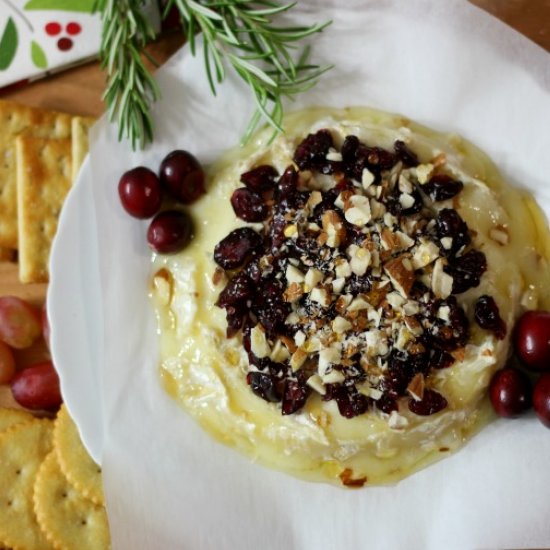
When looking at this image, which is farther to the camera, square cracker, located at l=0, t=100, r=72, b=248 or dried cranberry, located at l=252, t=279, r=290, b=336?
square cracker, located at l=0, t=100, r=72, b=248

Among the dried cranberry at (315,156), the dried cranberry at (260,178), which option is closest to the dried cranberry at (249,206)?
the dried cranberry at (260,178)

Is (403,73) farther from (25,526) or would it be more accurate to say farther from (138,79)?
(25,526)

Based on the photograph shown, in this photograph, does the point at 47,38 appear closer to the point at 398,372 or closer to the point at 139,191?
the point at 139,191

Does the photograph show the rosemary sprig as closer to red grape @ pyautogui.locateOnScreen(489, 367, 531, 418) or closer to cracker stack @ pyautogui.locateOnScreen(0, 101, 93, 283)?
cracker stack @ pyautogui.locateOnScreen(0, 101, 93, 283)

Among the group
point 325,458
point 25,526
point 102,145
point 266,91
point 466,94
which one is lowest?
point 25,526

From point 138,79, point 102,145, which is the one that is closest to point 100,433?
point 102,145

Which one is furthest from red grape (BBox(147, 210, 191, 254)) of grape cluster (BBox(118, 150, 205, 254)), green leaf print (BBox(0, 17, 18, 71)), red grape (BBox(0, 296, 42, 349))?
green leaf print (BBox(0, 17, 18, 71))
